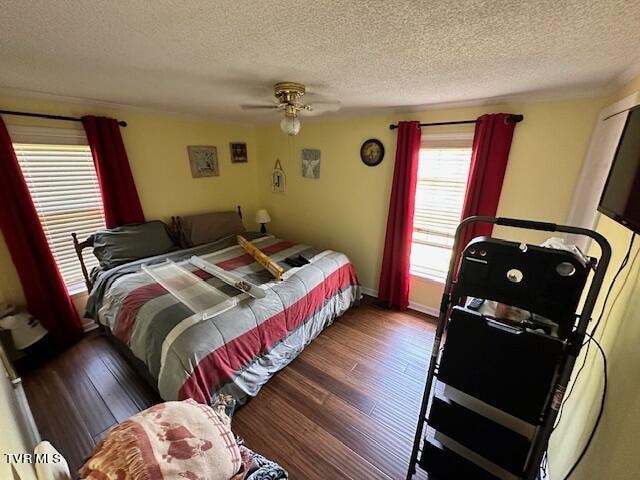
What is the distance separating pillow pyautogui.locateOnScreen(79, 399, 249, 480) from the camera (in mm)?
645

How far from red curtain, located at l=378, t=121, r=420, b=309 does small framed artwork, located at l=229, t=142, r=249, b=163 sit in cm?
233

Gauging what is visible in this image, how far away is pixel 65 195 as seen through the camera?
2.32 metres

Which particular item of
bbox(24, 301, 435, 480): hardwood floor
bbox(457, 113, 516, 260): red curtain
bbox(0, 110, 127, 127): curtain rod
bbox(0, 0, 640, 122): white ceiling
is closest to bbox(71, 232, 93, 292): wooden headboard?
bbox(24, 301, 435, 480): hardwood floor

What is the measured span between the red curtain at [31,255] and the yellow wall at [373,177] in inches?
98.6

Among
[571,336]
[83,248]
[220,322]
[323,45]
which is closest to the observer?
[571,336]

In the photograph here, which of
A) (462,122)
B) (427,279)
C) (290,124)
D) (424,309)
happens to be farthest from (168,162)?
(424,309)

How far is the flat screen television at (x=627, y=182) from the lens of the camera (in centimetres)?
83

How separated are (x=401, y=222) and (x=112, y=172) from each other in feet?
9.76

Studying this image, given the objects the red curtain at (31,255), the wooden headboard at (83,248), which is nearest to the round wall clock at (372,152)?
the wooden headboard at (83,248)

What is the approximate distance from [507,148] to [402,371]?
2057 mm

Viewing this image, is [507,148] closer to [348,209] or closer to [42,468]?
[348,209]

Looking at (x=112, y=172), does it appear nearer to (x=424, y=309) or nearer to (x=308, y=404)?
(x=308, y=404)

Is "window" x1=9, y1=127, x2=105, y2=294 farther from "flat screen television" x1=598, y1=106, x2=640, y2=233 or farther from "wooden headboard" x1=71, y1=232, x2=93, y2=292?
"flat screen television" x1=598, y1=106, x2=640, y2=233

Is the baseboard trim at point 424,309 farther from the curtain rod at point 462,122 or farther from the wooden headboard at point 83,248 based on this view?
the wooden headboard at point 83,248
